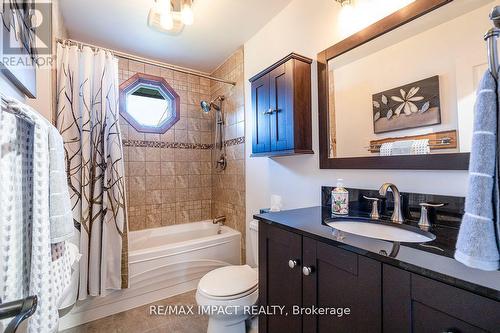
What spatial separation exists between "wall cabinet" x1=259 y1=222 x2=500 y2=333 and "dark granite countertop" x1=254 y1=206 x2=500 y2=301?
0.8 inches

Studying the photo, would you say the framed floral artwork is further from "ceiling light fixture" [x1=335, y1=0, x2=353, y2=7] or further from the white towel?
the white towel

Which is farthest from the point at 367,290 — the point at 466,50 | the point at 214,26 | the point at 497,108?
the point at 214,26

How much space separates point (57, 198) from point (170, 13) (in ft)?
4.73

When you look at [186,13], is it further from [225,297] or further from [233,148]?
[225,297]

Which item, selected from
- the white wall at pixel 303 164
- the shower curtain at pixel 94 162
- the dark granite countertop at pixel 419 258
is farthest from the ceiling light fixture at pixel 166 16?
the dark granite countertop at pixel 419 258

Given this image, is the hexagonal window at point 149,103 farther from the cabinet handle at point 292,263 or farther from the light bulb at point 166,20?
the cabinet handle at point 292,263

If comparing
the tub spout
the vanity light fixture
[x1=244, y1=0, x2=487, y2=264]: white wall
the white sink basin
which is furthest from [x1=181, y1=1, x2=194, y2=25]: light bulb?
the tub spout

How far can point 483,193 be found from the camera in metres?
0.52

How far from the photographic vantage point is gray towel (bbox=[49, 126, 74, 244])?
0.75 meters

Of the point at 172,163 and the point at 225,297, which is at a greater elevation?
the point at 172,163

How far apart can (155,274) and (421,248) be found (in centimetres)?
206

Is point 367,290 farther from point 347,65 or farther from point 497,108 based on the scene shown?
point 347,65

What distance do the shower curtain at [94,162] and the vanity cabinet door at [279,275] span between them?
128 cm

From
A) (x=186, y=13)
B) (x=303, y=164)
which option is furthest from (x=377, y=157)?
(x=186, y=13)
